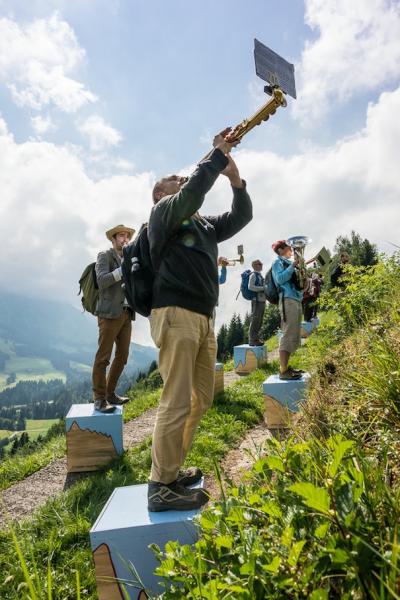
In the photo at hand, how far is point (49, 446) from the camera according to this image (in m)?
6.27

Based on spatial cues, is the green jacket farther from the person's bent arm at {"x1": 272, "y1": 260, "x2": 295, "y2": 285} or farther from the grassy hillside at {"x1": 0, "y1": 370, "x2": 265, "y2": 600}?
the person's bent arm at {"x1": 272, "y1": 260, "x2": 295, "y2": 285}

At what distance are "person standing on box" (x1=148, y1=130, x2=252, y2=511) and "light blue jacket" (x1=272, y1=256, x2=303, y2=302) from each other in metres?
3.00

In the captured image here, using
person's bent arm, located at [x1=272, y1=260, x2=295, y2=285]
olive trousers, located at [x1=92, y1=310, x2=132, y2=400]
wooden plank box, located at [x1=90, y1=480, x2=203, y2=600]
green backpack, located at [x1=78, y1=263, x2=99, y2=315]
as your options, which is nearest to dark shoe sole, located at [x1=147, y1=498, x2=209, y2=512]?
wooden plank box, located at [x1=90, y1=480, x2=203, y2=600]

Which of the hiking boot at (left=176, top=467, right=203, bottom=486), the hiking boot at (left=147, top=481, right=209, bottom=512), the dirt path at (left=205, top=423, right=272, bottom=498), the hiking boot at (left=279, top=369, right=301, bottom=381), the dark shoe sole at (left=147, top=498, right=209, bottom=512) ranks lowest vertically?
the dirt path at (left=205, top=423, right=272, bottom=498)

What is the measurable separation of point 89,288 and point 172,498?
3.85 m

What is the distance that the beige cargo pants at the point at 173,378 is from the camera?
2.57 m

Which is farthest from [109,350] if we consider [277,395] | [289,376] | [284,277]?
[284,277]

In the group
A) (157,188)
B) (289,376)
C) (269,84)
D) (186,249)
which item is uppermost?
(269,84)

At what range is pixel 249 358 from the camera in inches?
432

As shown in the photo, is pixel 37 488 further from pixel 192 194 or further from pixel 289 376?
pixel 192 194

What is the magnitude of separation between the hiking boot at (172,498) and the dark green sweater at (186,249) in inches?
46.1

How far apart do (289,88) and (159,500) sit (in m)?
3.11

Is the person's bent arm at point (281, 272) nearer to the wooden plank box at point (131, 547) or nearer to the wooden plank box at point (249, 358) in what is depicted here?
the wooden plank box at point (131, 547)

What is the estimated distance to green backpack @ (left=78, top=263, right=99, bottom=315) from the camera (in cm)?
574
